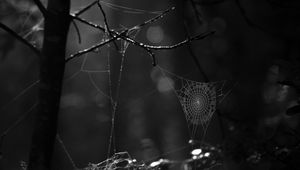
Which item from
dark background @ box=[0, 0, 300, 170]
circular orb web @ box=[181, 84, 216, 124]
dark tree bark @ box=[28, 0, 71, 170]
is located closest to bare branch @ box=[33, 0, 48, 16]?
dark tree bark @ box=[28, 0, 71, 170]

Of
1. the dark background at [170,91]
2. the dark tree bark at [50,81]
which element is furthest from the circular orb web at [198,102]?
the dark tree bark at [50,81]

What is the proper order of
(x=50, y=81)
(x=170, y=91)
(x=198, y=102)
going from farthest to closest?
(x=170, y=91)
(x=198, y=102)
(x=50, y=81)

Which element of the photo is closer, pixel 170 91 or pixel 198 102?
pixel 198 102

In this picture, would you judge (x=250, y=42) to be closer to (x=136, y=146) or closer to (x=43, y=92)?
(x=136, y=146)

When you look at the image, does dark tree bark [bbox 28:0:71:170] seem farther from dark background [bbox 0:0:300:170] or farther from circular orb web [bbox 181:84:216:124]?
circular orb web [bbox 181:84:216:124]

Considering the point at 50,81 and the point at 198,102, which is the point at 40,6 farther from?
the point at 198,102

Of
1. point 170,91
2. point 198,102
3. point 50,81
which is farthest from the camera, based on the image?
point 170,91

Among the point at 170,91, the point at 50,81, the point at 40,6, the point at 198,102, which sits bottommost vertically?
the point at 198,102

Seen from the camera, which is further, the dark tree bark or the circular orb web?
the circular orb web

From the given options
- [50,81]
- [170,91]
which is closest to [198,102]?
[50,81]
